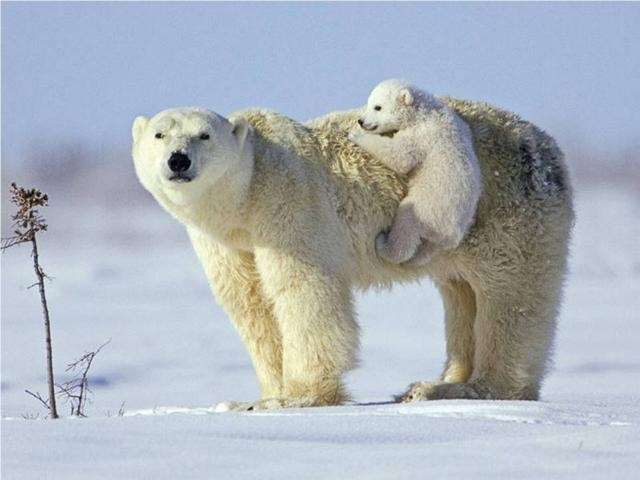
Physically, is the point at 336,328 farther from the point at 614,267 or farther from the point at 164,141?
the point at 614,267

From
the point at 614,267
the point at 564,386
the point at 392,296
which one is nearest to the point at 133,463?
the point at 564,386

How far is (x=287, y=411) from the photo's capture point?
6574 millimetres

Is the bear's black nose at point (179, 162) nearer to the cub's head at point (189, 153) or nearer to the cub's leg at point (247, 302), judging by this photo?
the cub's head at point (189, 153)

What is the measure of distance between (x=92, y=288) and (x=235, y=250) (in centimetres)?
2459

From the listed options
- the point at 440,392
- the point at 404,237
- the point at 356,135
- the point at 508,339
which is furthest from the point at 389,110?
the point at 440,392

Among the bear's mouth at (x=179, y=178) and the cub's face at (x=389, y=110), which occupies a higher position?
the cub's face at (x=389, y=110)

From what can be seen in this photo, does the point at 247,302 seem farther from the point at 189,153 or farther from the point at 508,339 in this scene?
the point at 508,339

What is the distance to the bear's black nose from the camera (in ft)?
22.7

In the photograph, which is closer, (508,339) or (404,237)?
(404,237)

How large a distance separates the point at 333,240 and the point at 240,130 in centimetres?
77

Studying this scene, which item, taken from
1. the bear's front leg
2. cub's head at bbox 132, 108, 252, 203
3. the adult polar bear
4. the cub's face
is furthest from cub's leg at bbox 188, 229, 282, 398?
the cub's face

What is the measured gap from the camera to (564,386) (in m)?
14.4

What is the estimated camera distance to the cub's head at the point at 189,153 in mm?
6977

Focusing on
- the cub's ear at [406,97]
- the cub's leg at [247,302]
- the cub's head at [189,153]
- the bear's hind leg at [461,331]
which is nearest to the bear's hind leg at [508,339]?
the bear's hind leg at [461,331]
